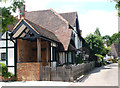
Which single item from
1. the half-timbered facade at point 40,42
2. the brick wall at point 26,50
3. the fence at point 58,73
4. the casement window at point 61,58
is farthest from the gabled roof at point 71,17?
the fence at point 58,73

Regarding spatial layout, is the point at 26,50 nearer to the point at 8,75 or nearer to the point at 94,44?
the point at 8,75

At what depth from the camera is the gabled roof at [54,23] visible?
24477 millimetres

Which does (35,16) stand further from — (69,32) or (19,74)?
(19,74)

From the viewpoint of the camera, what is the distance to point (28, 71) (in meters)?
16.5

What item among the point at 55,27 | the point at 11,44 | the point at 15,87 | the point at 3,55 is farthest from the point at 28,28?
the point at 55,27

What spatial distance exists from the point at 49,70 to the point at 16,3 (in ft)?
28.9

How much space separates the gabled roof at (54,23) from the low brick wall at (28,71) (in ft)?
23.5

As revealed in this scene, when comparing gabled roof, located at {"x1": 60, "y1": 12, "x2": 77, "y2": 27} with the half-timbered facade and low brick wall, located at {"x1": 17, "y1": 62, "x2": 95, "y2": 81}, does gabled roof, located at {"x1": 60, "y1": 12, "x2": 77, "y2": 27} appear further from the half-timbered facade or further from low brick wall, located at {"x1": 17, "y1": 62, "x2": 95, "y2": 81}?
low brick wall, located at {"x1": 17, "y1": 62, "x2": 95, "y2": 81}

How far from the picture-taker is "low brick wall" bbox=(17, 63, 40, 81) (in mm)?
16312

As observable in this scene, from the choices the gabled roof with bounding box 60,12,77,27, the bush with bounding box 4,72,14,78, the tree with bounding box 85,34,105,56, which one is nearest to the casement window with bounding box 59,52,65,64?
the gabled roof with bounding box 60,12,77,27

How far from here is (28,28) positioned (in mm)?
16625

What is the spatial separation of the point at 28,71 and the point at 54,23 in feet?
42.1

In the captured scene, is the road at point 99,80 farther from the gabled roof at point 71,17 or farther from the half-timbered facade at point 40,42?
the gabled roof at point 71,17

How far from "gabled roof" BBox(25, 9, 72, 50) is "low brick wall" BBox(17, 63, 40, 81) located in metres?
7.18
